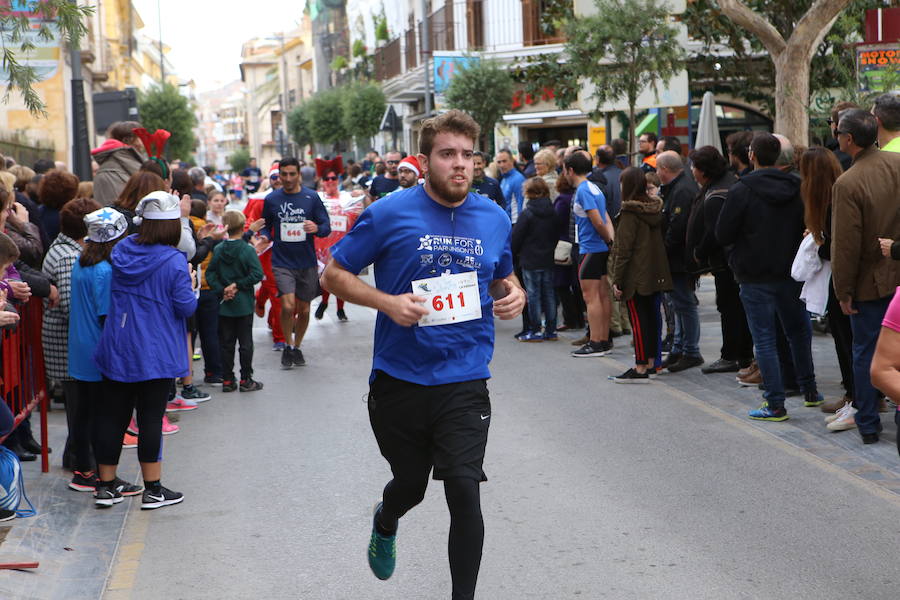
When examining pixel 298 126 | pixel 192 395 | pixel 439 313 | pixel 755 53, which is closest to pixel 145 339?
pixel 439 313

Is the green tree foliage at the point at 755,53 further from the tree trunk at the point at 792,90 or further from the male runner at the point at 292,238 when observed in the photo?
the male runner at the point at 292,238

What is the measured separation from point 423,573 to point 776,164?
4970 millimetres

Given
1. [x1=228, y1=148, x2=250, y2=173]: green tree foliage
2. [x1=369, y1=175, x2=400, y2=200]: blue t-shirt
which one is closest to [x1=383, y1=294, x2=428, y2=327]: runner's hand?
[x1=369, y1=175, x2=400, y2=200]: blue t-shirt

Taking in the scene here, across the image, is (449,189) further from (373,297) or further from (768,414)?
(768,414)

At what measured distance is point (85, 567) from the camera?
580cm

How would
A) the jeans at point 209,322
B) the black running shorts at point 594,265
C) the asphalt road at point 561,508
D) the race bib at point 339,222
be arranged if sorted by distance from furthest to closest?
the race bib at point 339,222, the black running shorts at point 594,265, the jeans at point 209,322, the asphalt road at point 561,508

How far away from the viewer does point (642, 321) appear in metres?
10.6

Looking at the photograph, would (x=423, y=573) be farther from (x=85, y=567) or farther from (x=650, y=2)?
(x=650, y=2)

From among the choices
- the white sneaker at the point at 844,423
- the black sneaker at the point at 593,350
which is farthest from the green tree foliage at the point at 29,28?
the black sneaker at the point at 593,350

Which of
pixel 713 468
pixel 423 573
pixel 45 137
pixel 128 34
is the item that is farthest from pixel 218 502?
pixel 128 34

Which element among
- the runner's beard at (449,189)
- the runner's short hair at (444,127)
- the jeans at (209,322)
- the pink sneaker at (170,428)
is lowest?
the pink sneaker at (170,428)

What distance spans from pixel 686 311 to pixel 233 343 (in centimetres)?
420

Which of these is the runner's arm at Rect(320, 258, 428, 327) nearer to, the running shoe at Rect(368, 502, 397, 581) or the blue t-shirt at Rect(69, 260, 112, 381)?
the running shoe at Rect(368, 502, 397, 581)

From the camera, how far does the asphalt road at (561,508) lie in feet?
17.5
